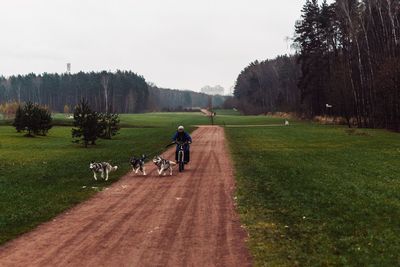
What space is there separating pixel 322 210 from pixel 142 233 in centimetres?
561

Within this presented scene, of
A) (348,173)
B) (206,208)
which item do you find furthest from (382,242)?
(348,173)

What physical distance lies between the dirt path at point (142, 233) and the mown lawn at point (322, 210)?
660 mm

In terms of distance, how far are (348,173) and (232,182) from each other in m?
5.83

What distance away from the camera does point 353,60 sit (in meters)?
68.2

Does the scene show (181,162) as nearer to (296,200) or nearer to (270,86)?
(296,200)

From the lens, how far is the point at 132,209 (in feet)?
48.1

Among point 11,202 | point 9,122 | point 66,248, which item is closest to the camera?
point 66,248

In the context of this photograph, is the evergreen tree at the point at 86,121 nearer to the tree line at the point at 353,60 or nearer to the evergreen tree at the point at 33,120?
the evergreen tree at the point at 33,120

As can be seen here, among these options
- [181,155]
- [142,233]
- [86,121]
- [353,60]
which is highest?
[353,60]

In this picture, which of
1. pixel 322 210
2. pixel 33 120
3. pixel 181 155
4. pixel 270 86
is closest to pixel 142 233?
pixel 322 210

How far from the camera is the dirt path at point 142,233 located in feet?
31.2

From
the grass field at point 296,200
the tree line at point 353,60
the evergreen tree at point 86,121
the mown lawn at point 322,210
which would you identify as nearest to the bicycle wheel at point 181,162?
the mown lawn at point 322,210

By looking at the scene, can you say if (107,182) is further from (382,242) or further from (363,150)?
(363,150)

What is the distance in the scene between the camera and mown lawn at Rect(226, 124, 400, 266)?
31.5 ft
